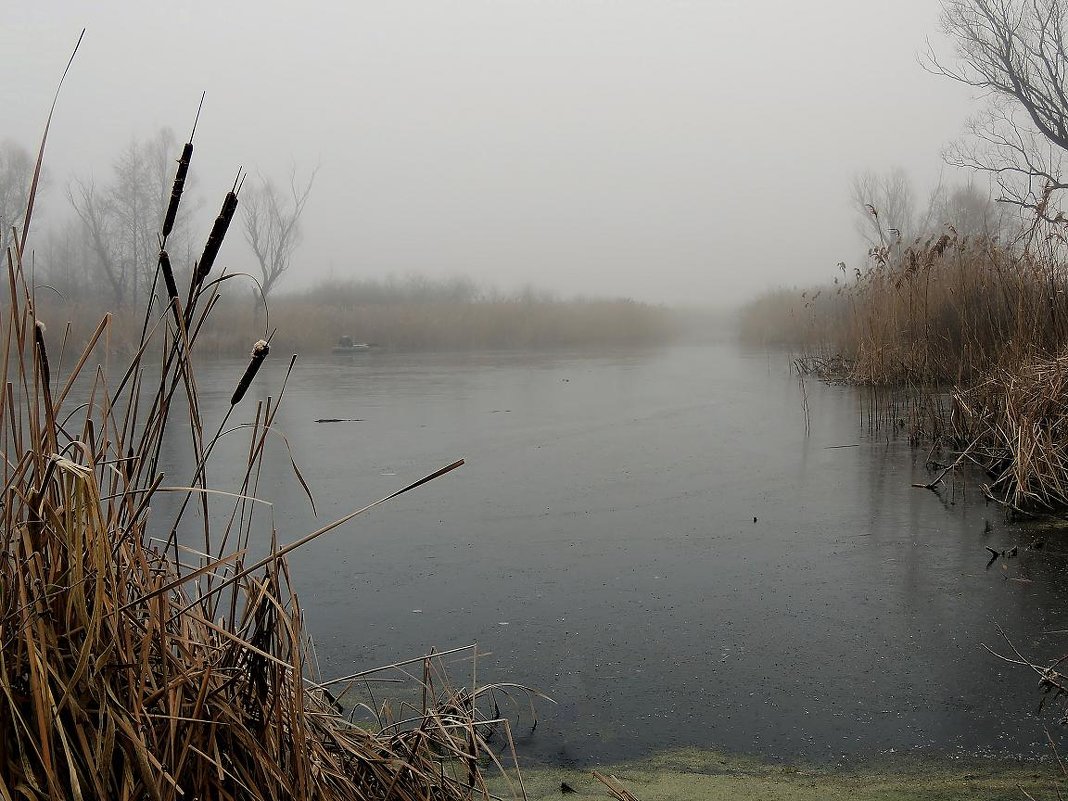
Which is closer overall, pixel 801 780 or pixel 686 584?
pixel 801 780

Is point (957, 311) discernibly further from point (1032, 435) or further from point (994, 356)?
point (1032, 435)

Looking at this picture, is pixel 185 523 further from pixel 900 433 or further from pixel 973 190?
pixel 973 190

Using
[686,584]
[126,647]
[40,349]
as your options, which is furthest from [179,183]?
[686,584]

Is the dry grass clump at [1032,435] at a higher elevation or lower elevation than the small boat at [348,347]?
lower

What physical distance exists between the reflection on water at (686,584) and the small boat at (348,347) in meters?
19.2

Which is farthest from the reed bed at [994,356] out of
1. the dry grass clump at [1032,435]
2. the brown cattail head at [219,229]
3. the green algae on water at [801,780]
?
the brown cattail head at [219,229]

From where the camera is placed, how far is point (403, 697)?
8.98 ft

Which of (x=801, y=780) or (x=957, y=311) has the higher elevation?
(x=957, y=311)

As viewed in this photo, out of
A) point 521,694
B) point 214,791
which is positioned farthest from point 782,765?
point 214,791

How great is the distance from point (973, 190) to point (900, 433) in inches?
818

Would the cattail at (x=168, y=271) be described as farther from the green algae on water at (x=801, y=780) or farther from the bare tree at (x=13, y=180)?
the bare tree at (x=13, y=180)

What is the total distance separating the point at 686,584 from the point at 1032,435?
2.49 m

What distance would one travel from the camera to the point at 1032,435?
196 inches

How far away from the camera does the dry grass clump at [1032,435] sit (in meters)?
4.87
